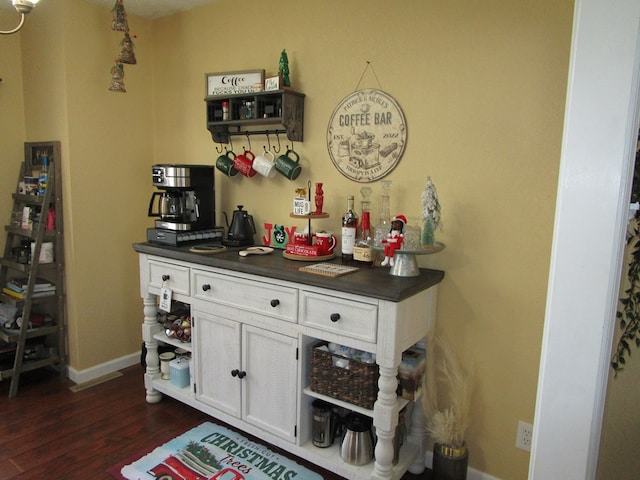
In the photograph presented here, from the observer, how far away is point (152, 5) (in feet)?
9.12

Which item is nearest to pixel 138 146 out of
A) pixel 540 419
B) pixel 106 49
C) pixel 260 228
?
pixel 106 49

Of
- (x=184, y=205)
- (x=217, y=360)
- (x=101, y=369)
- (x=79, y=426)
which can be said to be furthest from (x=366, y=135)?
(x=101, y=369)

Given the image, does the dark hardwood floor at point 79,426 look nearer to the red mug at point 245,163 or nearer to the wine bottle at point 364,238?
the wine bottle at point 364,238

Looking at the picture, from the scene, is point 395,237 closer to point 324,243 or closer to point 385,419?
point 324,243

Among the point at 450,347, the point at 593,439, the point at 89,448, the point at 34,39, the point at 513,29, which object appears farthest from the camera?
the point at 34,39

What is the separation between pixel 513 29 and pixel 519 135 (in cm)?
42

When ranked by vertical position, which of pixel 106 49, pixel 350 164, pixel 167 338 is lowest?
pixel 167 338

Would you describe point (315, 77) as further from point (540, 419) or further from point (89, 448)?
point (89, 448)

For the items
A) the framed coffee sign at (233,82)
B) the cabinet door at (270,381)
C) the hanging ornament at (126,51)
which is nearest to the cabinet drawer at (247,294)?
the cabinet door at (270,381)

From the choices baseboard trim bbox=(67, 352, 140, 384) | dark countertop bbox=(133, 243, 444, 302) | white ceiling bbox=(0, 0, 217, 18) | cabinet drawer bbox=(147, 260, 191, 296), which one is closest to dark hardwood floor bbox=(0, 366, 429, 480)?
baseboard trim bbox=(67, 352, 140, 384)

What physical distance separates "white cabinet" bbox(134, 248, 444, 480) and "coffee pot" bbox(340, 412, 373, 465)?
1.3 inches

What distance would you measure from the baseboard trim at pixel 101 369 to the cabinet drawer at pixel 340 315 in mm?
1827

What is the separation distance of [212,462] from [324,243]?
1.18 metres

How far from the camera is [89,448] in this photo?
87.4 inches
